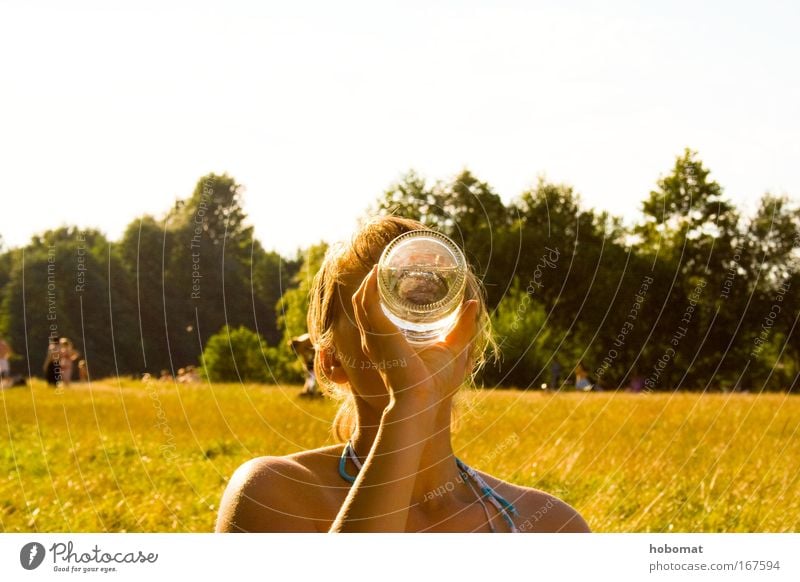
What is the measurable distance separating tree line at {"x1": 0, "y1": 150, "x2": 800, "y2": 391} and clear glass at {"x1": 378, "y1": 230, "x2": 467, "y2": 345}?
0.51 meters

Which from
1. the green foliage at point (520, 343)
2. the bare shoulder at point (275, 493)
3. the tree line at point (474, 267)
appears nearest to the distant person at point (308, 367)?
the tree line at point (474, 267)

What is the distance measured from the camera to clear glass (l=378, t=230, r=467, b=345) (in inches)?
70.6

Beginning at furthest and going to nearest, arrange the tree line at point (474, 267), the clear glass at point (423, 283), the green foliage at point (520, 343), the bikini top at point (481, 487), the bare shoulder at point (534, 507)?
Result: the green foliage at point (520, 343) → the tree line at point (474, 267) → the bare shoulder at point (534, 507) → the bikini top at point (481, 487) → the clear glass at point (423, 283)

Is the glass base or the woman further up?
the glass base

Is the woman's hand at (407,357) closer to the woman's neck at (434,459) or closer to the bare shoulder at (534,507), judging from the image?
the woman's neck at (434,459)

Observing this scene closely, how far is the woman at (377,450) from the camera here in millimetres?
1582

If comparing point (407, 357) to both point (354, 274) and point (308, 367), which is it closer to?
point (354, 274)

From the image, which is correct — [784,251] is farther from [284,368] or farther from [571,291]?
[284,368]

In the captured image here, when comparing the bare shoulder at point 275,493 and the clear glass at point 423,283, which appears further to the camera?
the bare shoulder at point 275,493

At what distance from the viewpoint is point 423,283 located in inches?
71.6

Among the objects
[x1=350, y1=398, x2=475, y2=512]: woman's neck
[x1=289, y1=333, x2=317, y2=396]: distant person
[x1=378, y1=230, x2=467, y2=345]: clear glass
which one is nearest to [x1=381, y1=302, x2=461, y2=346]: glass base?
[x1=378, y1=230, x2=467, y2=345]: clear glass
